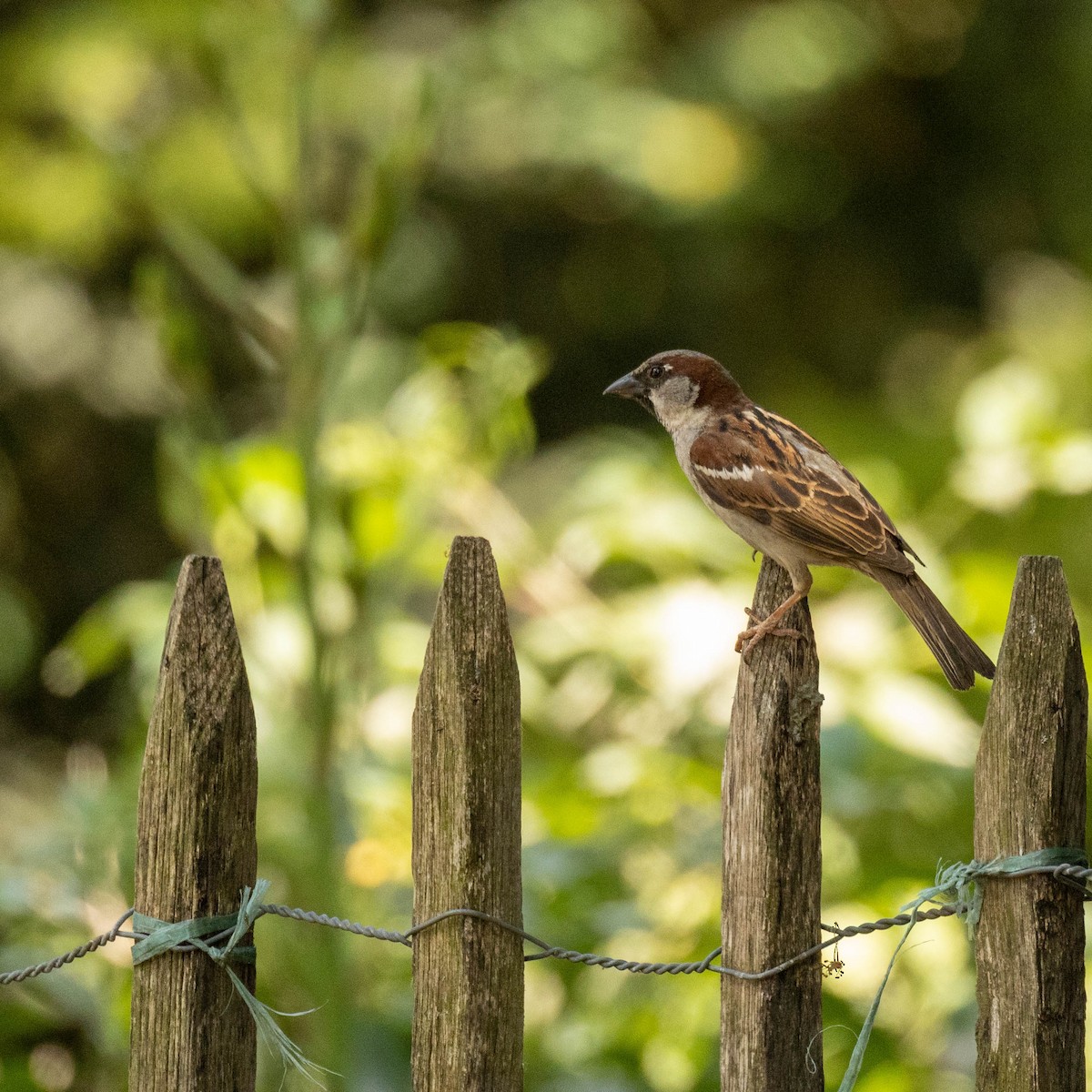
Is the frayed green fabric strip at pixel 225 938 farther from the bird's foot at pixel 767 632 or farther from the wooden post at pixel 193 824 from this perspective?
the bird's foot at pixel 767 632

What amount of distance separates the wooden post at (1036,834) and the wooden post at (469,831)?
59 cm

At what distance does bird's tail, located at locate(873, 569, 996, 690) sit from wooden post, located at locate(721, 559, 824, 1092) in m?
0.42

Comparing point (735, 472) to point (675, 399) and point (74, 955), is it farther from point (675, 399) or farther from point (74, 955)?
point (74, 955)

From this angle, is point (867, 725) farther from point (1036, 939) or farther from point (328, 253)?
point (328, 253)

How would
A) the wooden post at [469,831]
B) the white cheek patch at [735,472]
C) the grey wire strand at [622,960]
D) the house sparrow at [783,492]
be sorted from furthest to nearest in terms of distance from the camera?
the white cheek patch at [735,472] → the house sparrow at [783,492] → the wooden post at [469,831] → the grey wire strand at [622,960]

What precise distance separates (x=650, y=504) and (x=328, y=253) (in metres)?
0.90

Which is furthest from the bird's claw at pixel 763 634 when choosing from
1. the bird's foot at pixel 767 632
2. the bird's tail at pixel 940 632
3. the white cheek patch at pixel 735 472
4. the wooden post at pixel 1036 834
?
the white cheek patch at pixel 735 472

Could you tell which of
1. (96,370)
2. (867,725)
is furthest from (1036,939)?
(96,370)

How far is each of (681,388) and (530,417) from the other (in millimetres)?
1470

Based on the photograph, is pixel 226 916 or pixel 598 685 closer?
pixel 226 916

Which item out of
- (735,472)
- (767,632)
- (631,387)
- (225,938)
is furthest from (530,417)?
(225,938)

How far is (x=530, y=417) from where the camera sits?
419cm

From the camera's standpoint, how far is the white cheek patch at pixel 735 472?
2.52 metres

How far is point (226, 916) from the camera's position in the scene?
5.69ft
